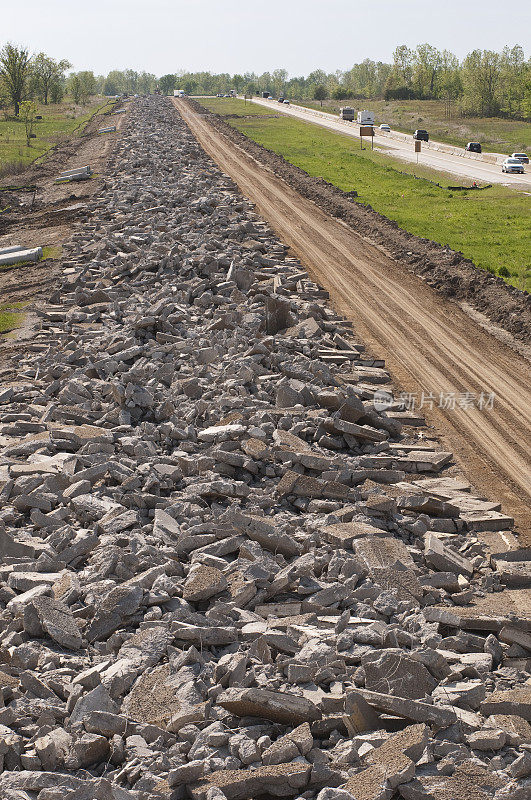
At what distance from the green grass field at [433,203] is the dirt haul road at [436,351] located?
3543 mm

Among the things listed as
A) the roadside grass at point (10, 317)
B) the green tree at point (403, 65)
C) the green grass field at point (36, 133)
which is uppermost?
the green tree at point (403, 65)

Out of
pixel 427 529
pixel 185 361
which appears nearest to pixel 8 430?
pixel 185 361

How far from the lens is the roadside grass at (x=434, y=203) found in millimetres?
28609

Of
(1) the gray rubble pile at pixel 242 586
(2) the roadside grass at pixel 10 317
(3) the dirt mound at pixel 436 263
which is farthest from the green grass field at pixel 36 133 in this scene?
(1) the gray rubble pile at pixel 242 586

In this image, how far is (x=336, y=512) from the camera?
35.4ft

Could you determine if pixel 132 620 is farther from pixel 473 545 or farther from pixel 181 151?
pixel 181 151

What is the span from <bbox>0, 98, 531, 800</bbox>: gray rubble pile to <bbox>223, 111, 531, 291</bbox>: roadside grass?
1314cm

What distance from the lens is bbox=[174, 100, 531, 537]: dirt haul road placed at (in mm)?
14047

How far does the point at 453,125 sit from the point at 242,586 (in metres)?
109

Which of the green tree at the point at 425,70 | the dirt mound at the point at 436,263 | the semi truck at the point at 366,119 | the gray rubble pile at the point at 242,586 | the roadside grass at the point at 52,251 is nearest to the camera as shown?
the gray rubble pile at the point at 242,586

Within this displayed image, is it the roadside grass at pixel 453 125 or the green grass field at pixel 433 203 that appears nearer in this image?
the green grass field at pixel 433 203

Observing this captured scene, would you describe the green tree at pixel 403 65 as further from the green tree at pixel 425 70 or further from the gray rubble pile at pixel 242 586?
the gray rubble pile at pixel 242 586

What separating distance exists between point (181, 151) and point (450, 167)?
21.9 metres

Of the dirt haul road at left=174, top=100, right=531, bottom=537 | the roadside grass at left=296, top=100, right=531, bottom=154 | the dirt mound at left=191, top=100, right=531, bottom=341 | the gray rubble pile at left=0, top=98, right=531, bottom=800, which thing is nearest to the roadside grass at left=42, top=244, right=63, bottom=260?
the dirt haul road at left=174, top=100, right=531, bottom=537
